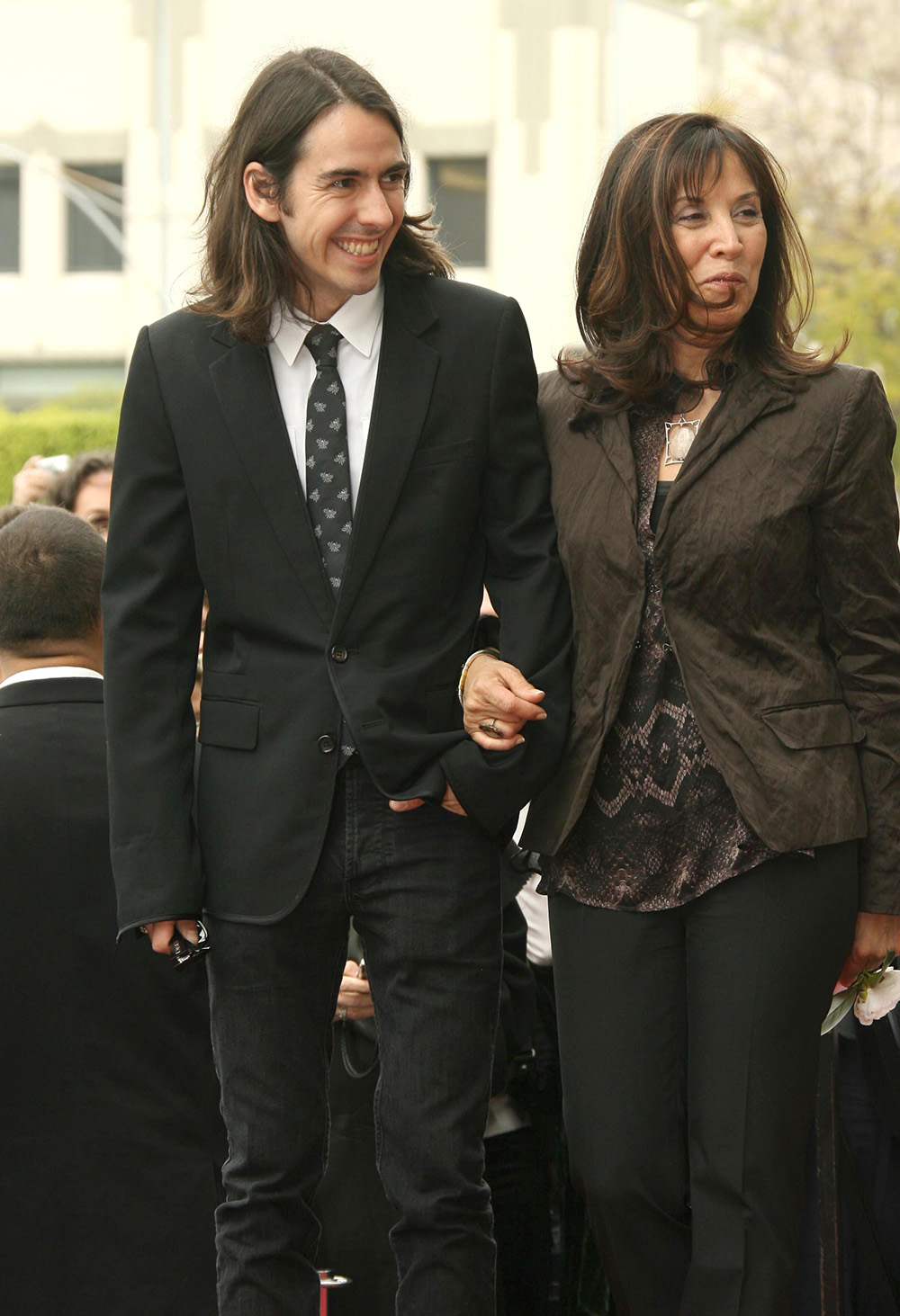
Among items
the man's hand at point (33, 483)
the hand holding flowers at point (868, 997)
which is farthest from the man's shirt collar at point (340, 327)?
the man's hand at point (33, 483)

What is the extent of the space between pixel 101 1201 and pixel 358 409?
5.03 ft

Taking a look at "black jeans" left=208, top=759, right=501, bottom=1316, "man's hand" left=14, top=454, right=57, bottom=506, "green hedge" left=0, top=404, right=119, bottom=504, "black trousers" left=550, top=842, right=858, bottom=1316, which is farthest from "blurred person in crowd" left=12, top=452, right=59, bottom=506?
"green hedge" left=0, top=404, right=119, bottom=504

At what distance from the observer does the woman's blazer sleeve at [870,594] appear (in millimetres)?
2900

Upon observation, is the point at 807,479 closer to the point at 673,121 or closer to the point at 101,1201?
the point at 673,121

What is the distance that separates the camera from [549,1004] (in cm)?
425

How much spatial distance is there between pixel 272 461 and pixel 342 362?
0.74 feet

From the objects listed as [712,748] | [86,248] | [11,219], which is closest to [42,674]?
[712,748]

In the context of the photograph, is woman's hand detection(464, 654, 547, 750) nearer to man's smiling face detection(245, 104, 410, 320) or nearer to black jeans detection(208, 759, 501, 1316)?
black jeans detection(208, 759, 501, 1316)

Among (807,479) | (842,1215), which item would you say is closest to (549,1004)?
(842,1215)

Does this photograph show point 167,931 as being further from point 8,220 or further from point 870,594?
point 8,220

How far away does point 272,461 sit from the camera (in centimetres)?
290

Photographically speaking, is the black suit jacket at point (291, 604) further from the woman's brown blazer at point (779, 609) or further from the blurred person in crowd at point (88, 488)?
the blurred person in crowd at point (88, 488)

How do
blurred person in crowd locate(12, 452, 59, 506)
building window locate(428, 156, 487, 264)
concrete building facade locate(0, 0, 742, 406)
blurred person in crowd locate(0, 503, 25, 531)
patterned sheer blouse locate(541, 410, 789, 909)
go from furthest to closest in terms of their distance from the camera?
building window locate(428, 156, 487, 264) < concrete building facade locate(0, 0, 742, 406) < blurred person in crowd locate(12, 452, 59, 506) < blurred person in crowd locate(0, 503, 25, 531) < patterned sheer blouse locate(541, 410, 789, 909)

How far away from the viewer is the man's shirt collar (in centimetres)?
298
